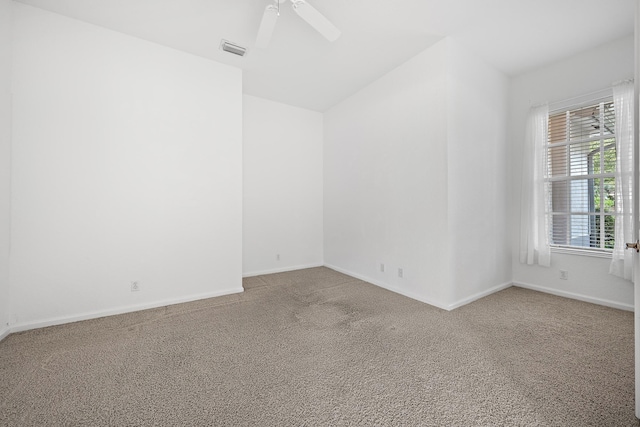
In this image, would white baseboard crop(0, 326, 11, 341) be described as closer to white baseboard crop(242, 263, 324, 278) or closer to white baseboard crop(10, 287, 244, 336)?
white baseboard crop(10, 287, 244, 336)

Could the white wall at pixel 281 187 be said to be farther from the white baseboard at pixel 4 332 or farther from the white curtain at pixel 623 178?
the white curtain at pixel 623 178

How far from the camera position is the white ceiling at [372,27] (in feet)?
7.89

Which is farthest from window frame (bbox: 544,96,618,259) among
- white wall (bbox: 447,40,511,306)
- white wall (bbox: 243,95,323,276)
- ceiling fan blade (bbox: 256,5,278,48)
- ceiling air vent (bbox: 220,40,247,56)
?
ceiling air vent (bbox: 220,40,247,56)

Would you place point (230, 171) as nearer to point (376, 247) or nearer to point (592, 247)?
point (376, 247)

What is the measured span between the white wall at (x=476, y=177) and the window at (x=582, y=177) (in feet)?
1.75

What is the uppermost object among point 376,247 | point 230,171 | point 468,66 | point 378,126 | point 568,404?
point 468,66

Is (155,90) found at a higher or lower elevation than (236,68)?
lower

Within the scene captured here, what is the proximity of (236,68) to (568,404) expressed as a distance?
4.43 metres

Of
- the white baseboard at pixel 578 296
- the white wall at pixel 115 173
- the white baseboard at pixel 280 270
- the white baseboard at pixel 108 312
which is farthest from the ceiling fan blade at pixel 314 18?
the white baseboard at pixel 578 296

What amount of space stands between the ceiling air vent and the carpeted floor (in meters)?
3.04

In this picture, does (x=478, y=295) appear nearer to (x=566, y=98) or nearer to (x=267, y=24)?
(x=566, y=98)

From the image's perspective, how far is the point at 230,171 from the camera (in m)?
3.46

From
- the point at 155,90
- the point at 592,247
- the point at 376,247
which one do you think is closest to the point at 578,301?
the point at 592,247

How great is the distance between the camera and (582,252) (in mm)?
3117
